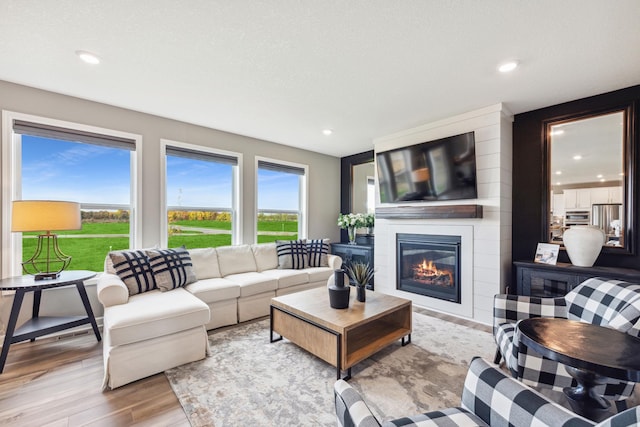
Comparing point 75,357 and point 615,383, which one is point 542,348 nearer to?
point 615,383

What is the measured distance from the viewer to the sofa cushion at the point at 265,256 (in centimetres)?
398

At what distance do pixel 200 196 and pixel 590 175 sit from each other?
472cm

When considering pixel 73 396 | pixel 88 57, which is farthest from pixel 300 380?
pixel 88 57

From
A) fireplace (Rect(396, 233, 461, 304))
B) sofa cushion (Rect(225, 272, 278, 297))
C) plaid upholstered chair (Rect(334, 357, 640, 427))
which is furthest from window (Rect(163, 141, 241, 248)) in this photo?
Answer: plaid upholstered chair (Rect(334, 357, 640, 427))

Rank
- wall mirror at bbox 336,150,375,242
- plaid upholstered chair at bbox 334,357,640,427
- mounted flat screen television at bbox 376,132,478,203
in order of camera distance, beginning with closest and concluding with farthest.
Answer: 1. plaid upholstered chair at bbox 334,357,640,427
2. mounted flat screen television at bbox 376,132,478,203
3. wall mirror at bbox 336,150,375,242

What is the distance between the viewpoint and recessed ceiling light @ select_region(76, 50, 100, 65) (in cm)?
215

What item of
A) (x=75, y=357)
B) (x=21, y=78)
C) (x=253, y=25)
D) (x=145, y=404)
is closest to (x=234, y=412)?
(x=145, y=404)

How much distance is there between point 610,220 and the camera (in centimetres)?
288

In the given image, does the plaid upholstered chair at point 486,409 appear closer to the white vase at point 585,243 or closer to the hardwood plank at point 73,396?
the hardwood plank at point 73,396

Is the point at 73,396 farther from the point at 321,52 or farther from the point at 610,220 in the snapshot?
the point at 610,220

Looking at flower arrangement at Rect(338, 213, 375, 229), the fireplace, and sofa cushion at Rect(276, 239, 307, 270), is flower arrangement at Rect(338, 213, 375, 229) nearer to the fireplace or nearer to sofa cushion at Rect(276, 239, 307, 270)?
the fireplace

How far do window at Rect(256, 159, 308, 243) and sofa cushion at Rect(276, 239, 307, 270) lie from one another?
0.58 m

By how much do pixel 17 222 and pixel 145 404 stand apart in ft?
6.04

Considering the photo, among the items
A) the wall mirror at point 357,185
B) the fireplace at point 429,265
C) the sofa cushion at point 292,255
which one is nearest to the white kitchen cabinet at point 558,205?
the fireplace at point 429,265
